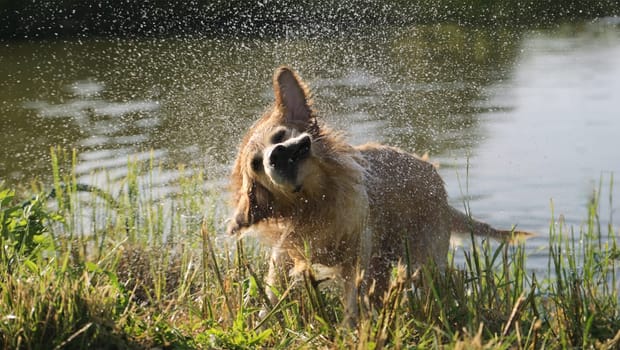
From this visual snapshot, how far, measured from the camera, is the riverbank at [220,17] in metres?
18.1

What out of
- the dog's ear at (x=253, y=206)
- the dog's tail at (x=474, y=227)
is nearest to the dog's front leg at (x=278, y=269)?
the dog's ear at (x=253, y=206)

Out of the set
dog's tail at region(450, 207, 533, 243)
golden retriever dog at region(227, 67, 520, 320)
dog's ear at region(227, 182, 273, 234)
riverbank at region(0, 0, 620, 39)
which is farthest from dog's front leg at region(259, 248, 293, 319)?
riverbank at region(0, 0, 620, 39)

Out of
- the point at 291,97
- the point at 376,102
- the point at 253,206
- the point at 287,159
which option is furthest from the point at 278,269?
the point at 376,102

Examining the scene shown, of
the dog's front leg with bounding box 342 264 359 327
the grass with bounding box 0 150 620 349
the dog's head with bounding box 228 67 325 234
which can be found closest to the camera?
the grass with bounding box 0 150 620 349

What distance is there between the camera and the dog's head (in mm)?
4527

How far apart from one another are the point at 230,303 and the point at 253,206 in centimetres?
55

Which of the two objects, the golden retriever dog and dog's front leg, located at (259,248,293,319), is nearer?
the golden retriever dog

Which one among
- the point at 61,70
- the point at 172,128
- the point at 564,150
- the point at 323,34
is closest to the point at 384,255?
the point at 564,150

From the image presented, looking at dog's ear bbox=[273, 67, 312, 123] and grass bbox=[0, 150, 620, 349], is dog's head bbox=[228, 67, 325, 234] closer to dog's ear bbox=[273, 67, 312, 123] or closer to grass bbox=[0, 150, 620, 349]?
dog's ear bbox=[273, 67, 312, 123]

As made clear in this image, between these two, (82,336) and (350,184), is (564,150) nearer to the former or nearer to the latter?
(350,184)

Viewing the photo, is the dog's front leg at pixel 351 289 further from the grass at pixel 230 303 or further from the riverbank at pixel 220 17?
the riverbank at pixel 220 17

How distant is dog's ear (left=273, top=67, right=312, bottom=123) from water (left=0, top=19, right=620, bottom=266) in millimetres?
1656

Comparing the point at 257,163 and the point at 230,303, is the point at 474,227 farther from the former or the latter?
the point at 230,303

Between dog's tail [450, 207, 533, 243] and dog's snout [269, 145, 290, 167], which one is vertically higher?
dog's snout [269, 145, 290, 167]
